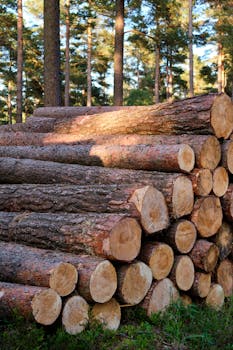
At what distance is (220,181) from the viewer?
19.5ft

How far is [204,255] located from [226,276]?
0.90 meters

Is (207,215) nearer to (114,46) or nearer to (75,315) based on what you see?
(75,315)

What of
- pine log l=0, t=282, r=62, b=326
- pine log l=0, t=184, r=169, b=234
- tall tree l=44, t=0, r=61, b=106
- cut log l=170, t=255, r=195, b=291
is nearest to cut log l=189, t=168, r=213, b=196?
pine log l=0, t=184, r=169, b=234

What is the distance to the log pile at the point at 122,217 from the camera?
433 centimetres

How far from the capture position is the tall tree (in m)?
10.9

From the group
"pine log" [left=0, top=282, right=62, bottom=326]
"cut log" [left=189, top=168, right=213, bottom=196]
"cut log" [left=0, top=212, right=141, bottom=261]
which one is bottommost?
"pine log" [left=0, top=282, right=62, bottom=326]

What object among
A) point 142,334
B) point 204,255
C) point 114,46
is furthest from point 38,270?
point 114,46

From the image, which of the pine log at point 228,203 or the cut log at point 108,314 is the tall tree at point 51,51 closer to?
the pine log at point 228,203

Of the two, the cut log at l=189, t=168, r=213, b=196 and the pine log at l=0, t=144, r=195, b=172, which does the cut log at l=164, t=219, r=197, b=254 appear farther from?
the pine log at l=0, t=144, r=195, b=172

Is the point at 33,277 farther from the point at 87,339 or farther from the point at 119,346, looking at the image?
the point at 119,346

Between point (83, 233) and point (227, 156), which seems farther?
point (227, 156)

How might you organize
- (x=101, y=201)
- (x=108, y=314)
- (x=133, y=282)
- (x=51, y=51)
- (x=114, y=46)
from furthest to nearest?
(x=114, y=46) < (x=51, y=51) < (x=101, y=201) < (x=133, y=282) < (x=108, y=314)

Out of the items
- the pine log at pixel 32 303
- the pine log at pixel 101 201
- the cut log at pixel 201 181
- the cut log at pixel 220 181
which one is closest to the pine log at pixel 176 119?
the cut log at pixel 220 181

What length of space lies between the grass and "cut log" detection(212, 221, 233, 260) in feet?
2.99
